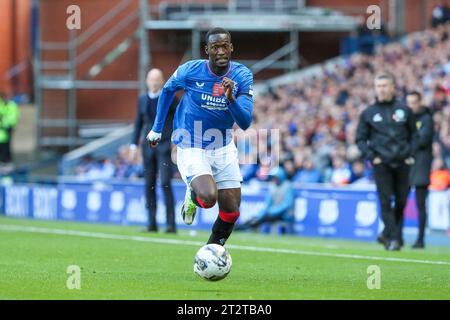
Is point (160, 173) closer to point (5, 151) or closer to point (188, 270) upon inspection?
point (188, 270)

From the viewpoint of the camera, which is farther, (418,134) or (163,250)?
(418,134)

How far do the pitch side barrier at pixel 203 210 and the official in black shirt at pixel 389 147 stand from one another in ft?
13.2

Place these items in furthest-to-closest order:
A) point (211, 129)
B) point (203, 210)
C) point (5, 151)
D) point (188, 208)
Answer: point (5, 151)
point (203, 210)
point (188, 208)
point (211, 129)

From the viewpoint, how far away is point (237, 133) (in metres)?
25.9

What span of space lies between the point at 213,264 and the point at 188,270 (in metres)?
1.28

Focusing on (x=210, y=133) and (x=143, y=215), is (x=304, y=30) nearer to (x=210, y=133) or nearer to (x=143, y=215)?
(x=143, y=215)

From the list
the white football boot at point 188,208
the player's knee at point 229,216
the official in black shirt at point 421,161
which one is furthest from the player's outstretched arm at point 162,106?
the official in black shirt at point 421,161

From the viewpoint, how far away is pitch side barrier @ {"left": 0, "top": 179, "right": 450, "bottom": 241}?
1934 centimetres

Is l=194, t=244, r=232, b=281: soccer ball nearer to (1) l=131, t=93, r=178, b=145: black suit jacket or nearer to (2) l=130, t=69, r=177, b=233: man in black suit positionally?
(2) l=130, t=69, r=177, b=233: man in black suit

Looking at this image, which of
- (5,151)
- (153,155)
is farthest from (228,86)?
(5,151)

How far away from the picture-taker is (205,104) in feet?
34.7

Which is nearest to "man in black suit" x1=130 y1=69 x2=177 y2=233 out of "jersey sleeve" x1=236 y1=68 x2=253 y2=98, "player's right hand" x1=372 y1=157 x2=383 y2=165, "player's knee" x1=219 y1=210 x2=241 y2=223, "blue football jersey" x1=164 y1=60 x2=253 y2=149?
"player's right hand" x1=372 y1=157 x2=383 y2=165

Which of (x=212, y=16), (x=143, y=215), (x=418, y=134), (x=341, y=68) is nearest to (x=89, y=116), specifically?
(x=212, y=16)

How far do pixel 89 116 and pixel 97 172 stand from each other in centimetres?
686
